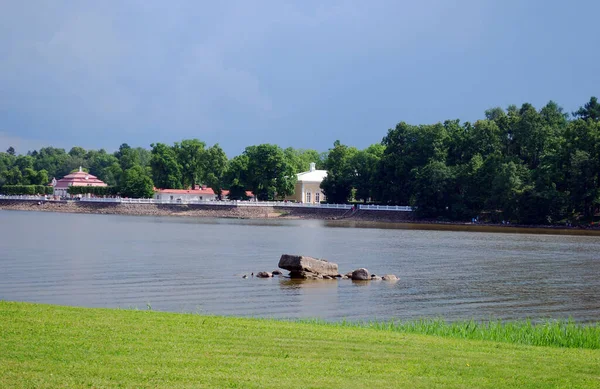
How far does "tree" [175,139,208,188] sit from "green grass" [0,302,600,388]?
413 feet

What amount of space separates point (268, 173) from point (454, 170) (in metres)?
36.1

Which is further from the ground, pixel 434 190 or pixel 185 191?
pixel 185 191

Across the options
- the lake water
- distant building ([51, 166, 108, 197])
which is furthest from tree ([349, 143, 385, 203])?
distant building ([51, 166, 108, 197])

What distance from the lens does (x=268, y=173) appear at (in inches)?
4889

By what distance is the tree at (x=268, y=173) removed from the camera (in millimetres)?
122125

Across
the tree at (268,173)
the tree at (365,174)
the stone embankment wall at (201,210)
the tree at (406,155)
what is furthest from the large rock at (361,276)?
the tree at (268,173)

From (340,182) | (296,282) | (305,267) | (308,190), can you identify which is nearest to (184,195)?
(308,190)

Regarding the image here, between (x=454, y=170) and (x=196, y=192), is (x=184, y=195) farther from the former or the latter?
(x=454, y=170)

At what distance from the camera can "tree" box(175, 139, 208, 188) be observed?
14062 cm

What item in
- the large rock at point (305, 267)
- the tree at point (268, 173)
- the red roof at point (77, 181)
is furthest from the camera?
the red roof at point (77, 181)

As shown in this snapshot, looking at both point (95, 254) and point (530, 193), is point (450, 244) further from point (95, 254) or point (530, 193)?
point (530, 193)

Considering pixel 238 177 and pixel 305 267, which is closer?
pixel 305 267

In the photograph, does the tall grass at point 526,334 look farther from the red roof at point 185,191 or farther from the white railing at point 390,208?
the red roof at point 185,191

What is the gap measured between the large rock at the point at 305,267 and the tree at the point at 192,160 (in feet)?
360
